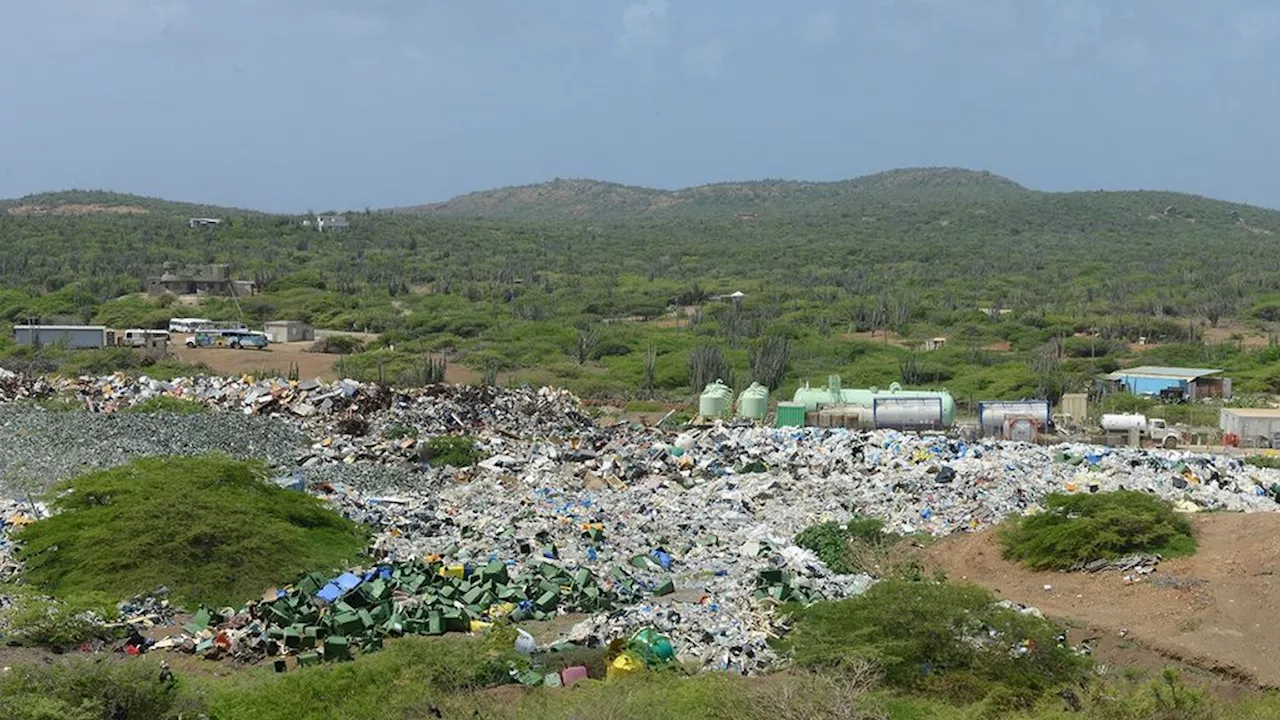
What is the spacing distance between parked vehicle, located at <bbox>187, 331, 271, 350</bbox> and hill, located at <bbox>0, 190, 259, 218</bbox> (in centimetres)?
5221

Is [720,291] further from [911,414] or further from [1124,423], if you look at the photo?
[1124,423]

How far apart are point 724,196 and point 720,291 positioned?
8918cm

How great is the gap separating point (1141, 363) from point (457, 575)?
34.0 m

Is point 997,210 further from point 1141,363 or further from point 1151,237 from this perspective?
point 1141,363

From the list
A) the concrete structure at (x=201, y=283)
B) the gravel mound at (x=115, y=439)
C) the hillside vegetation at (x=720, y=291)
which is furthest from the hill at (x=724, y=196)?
the gravel mound at (x=115, y=439)

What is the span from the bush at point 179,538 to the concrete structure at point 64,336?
2637 cm

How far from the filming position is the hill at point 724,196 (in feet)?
463

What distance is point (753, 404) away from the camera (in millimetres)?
28969

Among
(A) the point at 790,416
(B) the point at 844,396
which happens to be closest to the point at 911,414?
(B) the point at 844,396

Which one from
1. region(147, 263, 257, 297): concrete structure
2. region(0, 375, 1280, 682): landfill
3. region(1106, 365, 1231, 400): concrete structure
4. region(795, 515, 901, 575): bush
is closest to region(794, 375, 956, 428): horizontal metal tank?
region(0, 375, 1280, 682): landfill

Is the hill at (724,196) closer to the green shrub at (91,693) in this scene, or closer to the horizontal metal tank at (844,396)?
the horizontal metal tank at (844,396)

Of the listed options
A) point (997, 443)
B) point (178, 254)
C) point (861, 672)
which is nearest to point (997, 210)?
point (178, 254)

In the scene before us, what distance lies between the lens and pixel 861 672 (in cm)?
913

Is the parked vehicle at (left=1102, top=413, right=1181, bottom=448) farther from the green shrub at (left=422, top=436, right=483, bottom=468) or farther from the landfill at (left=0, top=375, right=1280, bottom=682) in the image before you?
the green shrub at (left=422, top=436, right=483, bottom=468)
